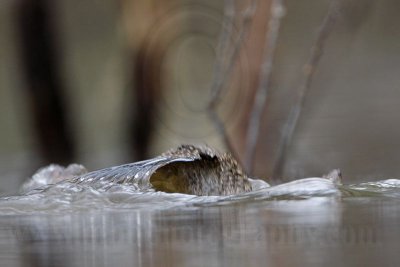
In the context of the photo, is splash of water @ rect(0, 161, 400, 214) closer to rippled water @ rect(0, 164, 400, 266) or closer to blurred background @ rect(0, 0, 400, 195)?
rippled water @ rect(0, 164, 400, 266)

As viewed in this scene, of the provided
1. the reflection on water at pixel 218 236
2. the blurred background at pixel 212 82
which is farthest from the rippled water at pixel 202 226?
the blurred background at pixel 212 82

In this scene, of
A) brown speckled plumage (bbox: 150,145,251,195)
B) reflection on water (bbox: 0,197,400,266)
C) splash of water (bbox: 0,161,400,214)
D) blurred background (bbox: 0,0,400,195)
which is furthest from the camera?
blurred background (bbox: 0,0,400,195)

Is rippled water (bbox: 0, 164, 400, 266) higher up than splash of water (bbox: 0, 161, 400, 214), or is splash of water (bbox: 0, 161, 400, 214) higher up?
splash of water (bbox: 0, 161, 400, 214)

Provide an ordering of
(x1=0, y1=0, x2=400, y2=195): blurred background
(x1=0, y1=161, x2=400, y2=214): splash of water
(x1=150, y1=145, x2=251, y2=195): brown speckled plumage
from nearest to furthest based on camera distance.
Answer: (x1=0, y1=161, x2=400, y2=214): splash of water → (x1=150, y1=145, x2=251, y2=195): brown speckled plumage → (x1=0, y1=0, x2=400, y2=195): blurred background

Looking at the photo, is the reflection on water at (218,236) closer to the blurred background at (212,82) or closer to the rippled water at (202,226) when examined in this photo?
the rippled water at (202,226)

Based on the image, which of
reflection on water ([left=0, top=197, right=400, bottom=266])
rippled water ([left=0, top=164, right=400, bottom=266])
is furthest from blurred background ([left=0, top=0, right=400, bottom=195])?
reflection on water ([left=0, top=197, right=400, bottom=266])

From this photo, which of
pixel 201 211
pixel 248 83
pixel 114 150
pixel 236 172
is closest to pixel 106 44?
pixel 114 150

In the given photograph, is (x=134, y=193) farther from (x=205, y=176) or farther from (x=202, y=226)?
(x=202, y=226)

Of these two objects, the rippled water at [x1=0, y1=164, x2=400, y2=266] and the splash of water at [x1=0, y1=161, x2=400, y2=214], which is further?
the splash of water at [x1=0, y1=161, x2=400, y2=214]
